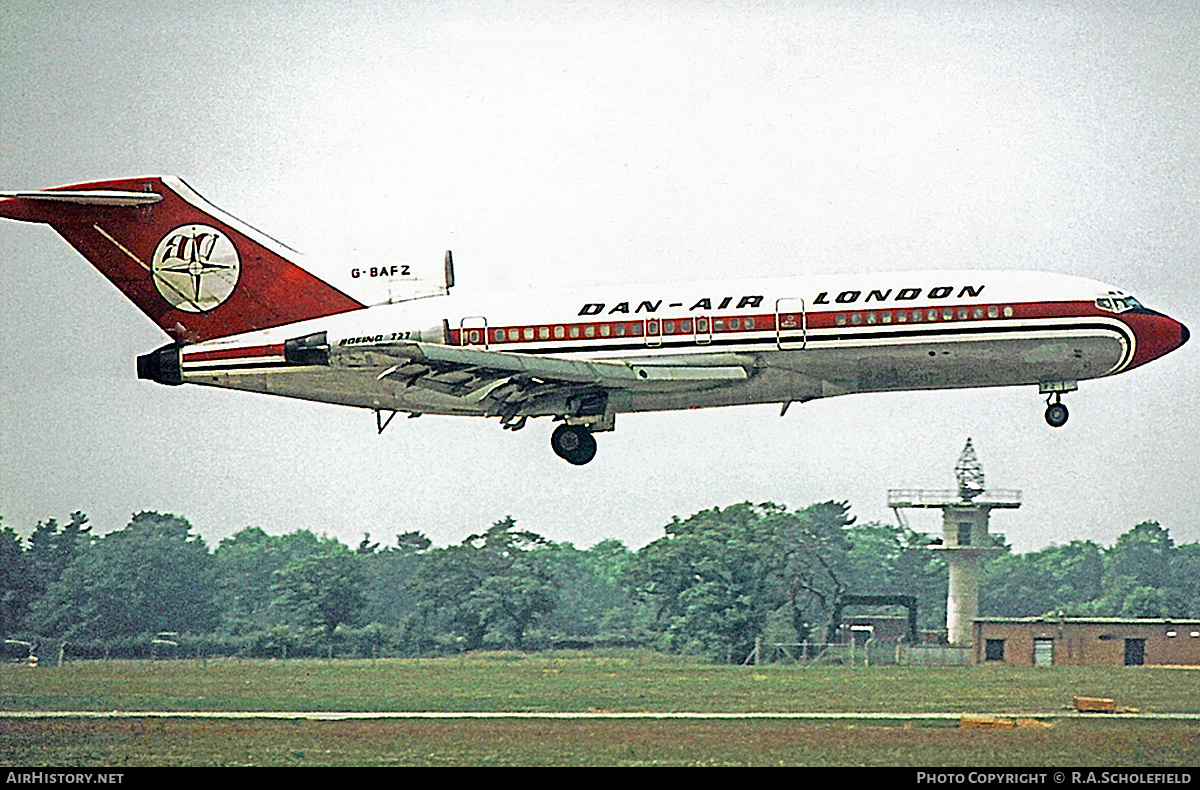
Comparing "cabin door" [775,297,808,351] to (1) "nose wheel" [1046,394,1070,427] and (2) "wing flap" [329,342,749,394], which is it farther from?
(1) "nose wheel" [1046,394,1070,427]

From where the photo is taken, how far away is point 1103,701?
4541cm

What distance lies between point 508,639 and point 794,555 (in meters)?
14.9

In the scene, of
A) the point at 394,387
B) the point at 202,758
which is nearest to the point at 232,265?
the point at 394,387

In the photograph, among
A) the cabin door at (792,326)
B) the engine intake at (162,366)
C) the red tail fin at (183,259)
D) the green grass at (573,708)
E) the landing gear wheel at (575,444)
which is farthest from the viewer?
the red tail fin at (183,259)

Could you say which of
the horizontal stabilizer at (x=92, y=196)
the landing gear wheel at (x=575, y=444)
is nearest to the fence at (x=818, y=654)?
the landing gear wheel at (x=575, y=444)

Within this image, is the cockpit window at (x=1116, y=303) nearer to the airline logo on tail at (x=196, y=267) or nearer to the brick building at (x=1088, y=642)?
the brick building at (x=1088, y=642)

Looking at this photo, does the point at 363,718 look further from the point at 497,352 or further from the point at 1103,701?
the point at 1103,701

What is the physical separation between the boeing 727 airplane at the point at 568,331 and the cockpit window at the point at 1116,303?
50 mm

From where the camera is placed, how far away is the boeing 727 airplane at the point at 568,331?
4569 cm

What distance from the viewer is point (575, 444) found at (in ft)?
161

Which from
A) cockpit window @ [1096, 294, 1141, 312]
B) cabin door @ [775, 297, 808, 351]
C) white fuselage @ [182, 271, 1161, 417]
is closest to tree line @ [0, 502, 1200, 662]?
white fuselage @ [182, 271, 1161, 417]

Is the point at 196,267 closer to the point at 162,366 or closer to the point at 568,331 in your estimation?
the point at 162,366

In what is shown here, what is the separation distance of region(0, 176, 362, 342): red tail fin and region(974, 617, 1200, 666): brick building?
1231 inches
